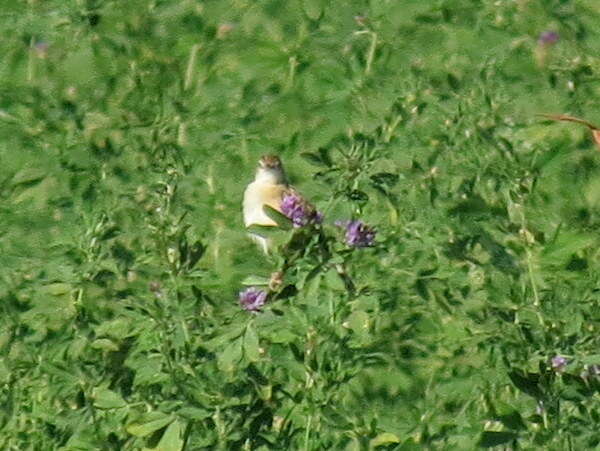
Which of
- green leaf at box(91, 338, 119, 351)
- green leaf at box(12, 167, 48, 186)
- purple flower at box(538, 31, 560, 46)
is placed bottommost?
purple flower at box(538, 31, 560, 46)

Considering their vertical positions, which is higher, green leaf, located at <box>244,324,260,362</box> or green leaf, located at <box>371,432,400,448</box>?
green leaf, located at <box>244,324,260,362</box>

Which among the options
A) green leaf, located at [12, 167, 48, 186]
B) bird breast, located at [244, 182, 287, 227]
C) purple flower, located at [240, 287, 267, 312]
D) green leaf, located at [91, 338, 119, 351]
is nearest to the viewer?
purple flower, located at [240, 287, 267, 312]

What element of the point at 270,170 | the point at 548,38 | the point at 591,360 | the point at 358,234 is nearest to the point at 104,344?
the point at 358,234

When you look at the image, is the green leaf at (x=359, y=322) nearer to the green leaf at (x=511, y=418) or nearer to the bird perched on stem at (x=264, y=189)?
the green leaf at (x=511, y=418)

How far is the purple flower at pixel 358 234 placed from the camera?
10.3ft

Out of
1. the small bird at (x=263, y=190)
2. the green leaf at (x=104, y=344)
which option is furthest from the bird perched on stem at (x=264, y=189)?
the green leaf at (x=104, y=344)

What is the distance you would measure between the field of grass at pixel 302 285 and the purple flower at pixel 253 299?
3 cm

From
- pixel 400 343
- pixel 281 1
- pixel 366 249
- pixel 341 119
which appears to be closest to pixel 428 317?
pixel 400 343

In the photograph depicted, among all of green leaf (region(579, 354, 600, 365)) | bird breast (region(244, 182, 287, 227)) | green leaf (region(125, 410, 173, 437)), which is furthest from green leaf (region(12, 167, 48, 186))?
bird breast (region(244, 182, 287, 227))

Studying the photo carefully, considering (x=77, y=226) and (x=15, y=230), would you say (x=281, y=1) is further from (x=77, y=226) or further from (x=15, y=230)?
(x=77, y=226)

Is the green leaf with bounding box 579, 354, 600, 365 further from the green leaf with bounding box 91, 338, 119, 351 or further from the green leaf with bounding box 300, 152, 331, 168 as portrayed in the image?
the green leaf with bounding box 91, 338, 119, 351

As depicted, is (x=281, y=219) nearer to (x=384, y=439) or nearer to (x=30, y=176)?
(x=384, y=439)

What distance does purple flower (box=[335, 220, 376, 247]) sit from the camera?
315 centimetres

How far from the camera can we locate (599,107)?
16.8ft
